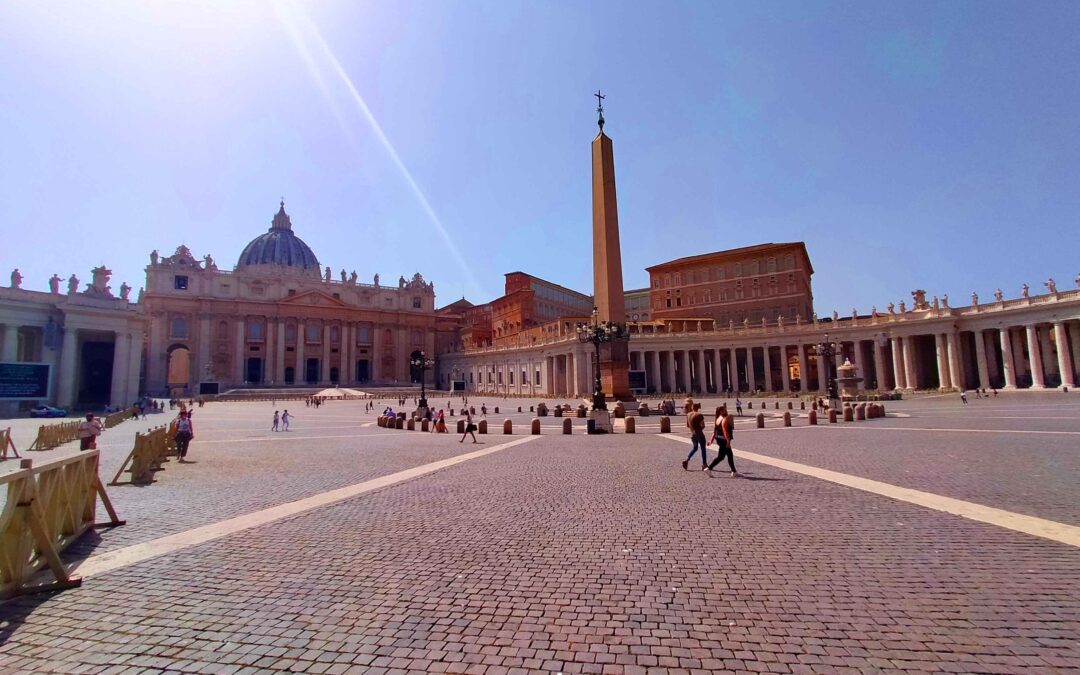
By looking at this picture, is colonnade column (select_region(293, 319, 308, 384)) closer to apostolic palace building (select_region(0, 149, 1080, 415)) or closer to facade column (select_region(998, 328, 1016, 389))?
apostolic palace building (select_region(0, 149, 1080, 415))

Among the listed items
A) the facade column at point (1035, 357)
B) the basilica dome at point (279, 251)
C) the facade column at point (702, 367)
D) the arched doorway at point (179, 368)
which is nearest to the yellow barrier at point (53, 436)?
the facade column at point (702, 367)

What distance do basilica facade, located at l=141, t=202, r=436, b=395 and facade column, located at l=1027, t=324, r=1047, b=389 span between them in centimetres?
7503

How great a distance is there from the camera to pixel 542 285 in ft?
284

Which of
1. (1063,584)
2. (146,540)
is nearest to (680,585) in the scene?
(1063,584)

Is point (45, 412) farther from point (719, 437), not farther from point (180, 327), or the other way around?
point (180, 327)

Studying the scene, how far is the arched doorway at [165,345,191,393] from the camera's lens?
77750 millimetres

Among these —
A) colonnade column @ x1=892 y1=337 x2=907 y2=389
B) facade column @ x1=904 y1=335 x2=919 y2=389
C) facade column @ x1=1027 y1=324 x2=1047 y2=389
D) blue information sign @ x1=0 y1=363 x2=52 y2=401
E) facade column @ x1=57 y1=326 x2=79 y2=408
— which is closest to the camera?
blue information sign @ x1=0 y1=363 x2=52 y2=401

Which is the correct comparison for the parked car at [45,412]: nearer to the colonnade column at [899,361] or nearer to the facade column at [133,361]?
the facade column at [133,361]

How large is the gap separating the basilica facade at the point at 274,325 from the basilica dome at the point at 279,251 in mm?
253

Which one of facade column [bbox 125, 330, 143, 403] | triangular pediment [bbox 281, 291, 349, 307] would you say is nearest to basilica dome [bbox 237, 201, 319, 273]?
triangular pediment [bbox 281, 291, 349, 307]

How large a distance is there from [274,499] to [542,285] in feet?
259

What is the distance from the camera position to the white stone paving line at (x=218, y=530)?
557 centimetres

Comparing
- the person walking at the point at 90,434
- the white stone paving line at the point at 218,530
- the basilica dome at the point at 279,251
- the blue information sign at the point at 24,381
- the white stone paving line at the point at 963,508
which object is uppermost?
the basilica dome at the point at 279,251

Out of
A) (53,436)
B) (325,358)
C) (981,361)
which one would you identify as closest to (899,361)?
(981,361)
